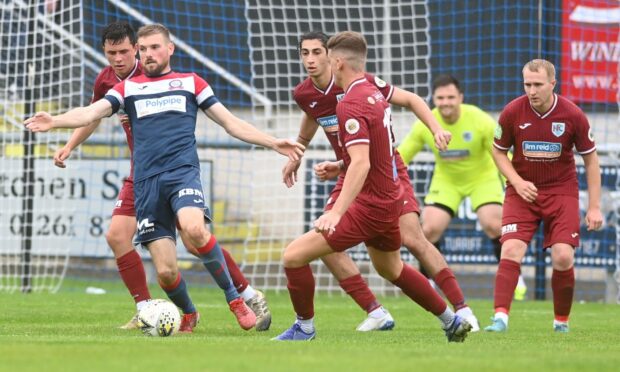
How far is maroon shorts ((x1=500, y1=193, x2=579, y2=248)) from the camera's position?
29.2ft

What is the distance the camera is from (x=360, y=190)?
23.0 feet

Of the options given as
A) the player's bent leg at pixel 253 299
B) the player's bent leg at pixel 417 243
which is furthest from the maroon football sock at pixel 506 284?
the player's bent leg at pixel 253 299

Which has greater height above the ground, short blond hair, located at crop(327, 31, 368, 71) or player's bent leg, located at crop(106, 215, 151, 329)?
short blond hair, located at crop(327, 31, 368, 71)

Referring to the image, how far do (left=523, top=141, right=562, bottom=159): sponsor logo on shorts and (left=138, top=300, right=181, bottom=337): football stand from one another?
9.56 ft

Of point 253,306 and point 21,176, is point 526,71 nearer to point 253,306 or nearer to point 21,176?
point 253,306

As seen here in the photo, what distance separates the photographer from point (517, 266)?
914 cm

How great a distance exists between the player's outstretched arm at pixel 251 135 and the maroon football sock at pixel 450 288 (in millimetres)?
1995

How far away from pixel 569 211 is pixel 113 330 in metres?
3.33

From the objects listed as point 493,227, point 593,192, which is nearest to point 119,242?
point 593,192

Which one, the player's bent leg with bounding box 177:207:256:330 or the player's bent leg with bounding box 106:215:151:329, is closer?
the player's bent leg with bounding box 177:207:256:330

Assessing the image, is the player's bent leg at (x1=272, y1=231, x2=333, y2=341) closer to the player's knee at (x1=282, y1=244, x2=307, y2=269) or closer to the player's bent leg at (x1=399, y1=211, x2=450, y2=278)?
the player's knee at (x1=282, y1=244, x2=307, y2=269)

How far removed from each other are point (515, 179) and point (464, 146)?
258cm

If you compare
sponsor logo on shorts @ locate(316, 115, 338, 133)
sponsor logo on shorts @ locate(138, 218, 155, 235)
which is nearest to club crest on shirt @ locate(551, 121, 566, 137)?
sponsor logo on shorts @ locate(316, 115, 338, 133)

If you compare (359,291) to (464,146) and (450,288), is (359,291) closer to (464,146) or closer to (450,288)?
(450,288)
